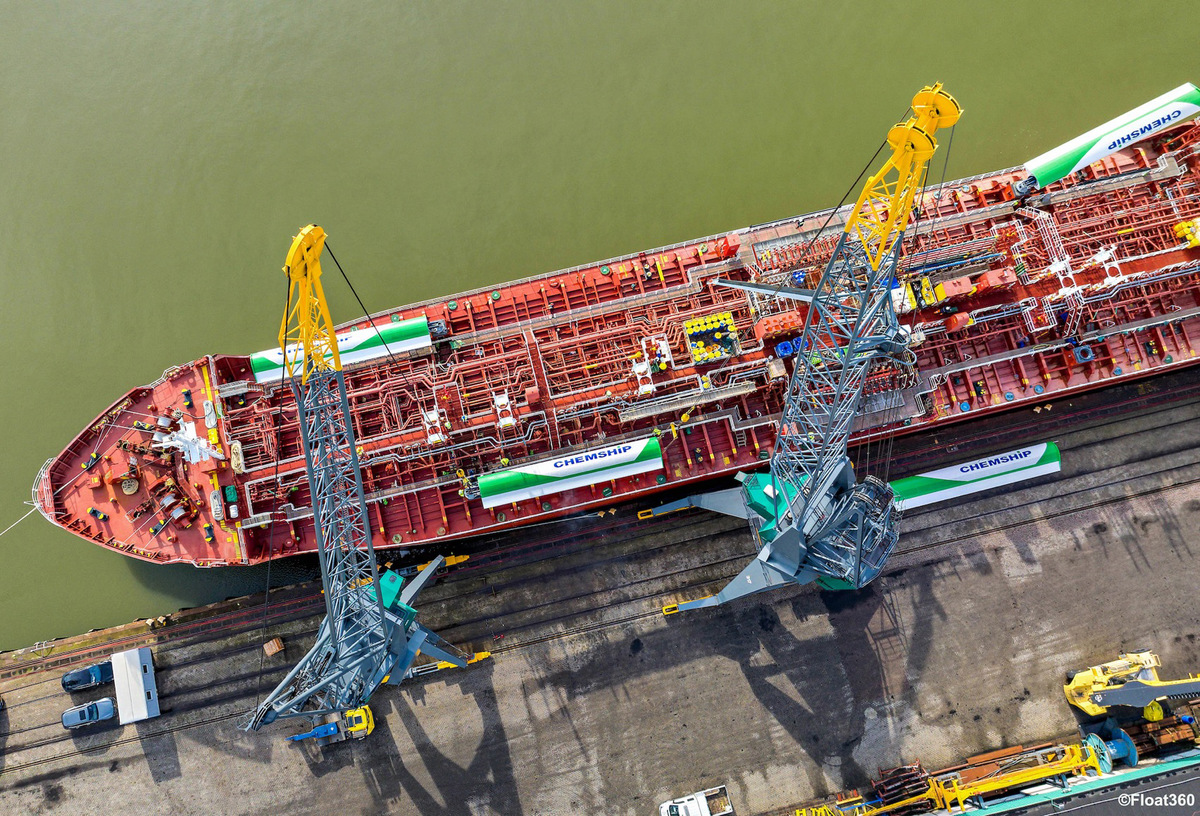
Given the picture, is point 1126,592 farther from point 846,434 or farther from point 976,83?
point 976,83

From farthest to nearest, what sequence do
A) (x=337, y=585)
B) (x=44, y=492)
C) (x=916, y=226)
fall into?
1. (x=916, y=226)
2. (x=44, y=492)
3. (x=337, y=585)

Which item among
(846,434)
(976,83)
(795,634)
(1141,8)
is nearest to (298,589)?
(795,634)

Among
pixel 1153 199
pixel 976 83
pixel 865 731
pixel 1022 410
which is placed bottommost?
pixel 865 731

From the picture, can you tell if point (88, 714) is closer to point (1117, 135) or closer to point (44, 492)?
point (44, 492)

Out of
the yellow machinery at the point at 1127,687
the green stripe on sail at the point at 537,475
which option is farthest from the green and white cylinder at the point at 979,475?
the green stripe on sail at the point at 537,475

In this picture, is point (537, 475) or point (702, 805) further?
point (702, 805)

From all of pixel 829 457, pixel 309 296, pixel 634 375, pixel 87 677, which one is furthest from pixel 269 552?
pixel 829 457

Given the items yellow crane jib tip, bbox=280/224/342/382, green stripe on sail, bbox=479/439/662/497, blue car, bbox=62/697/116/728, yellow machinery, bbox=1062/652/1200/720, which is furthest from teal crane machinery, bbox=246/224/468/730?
yellow machinery, bbox=1062/652/1200/720

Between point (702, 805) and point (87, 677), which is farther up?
point (87, 677)
